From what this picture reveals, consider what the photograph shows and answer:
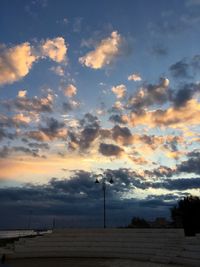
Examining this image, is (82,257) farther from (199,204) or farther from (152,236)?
(199,204)

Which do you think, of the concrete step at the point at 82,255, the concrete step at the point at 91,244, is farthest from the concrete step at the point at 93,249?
the concrete step at the point at 91,244

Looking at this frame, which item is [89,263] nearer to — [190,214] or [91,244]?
[91,244]

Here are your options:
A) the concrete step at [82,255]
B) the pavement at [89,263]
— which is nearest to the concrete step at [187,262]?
the pavement at [89,263]

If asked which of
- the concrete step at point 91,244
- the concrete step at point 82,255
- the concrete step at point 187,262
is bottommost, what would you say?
the concrete step at point 187,262

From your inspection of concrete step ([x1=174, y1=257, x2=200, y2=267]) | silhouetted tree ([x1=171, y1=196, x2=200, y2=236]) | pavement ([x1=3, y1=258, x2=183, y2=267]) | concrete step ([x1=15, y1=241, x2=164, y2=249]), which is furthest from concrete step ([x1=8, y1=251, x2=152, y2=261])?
silhouetted tree ([x1=171, y1=196, x2=200, y2=236])

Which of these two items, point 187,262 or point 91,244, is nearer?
point 187,262

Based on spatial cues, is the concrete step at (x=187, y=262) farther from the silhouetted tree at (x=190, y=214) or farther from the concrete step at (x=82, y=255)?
the silhouetted tree at (x=190, y=214)

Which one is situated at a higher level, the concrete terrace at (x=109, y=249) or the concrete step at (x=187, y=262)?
the concrete terrace at (x=109, y=249)

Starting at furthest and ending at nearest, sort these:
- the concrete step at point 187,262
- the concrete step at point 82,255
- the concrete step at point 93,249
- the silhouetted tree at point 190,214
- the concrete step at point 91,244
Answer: the silhouetted tree at point 190,214 → the concrete step at point 91,244 → the concrete step at point 93,249 → the concrete step at point 82,255 → the concrete step at point 187,262

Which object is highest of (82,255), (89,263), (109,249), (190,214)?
(190,214)

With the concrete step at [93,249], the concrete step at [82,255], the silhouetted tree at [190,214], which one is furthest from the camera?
the silhouetted tree at [190,214]

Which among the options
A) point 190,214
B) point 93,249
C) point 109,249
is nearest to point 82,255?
point 93,249

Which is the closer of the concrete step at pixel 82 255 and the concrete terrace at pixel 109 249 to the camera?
the concrete terrace at pixel 109 249

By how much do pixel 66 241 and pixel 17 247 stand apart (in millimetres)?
7031
